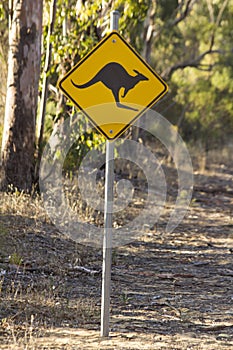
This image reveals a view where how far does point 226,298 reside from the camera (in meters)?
7.87

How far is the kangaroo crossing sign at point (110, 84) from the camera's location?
5.90m

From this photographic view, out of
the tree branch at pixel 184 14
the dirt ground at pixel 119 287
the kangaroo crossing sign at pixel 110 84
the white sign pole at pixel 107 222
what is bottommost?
the dirt ground at pixel 119 287

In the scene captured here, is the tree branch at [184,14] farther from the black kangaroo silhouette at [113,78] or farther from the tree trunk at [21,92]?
the black kangaroo silhouette at [113,78]

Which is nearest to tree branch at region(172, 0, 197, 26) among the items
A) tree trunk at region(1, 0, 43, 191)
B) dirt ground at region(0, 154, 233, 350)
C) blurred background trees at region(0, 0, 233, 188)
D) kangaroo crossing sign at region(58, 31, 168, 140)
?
blurred background trees at region(0, 0, 233, 188)

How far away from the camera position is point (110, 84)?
19.5ft

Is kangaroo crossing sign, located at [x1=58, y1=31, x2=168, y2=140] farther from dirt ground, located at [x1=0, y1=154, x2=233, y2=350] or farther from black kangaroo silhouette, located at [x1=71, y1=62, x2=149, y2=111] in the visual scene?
dirt ground, located at [x1=0, y1=154, x2=233, y2=350]

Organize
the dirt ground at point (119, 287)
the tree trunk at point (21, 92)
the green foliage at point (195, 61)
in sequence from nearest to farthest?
the dirt ground at point (119, 287), the tree trunk at point (21, 92), the green foliage at point (195, 61)

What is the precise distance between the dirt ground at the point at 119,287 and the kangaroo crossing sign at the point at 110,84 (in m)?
1.54

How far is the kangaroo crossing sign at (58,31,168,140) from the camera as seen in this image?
5902 mm

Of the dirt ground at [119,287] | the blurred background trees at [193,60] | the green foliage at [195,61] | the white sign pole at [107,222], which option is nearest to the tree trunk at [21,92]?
the dirt ground at [119,287]

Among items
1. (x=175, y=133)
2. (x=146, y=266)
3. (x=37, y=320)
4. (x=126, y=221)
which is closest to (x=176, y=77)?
(x=175, y=133)

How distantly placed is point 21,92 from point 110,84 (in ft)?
20.0

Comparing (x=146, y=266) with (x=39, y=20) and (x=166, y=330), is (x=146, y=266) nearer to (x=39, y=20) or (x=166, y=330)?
(x=166, y=330)

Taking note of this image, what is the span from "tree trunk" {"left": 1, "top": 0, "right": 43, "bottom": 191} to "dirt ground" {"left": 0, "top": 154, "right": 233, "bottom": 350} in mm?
620
